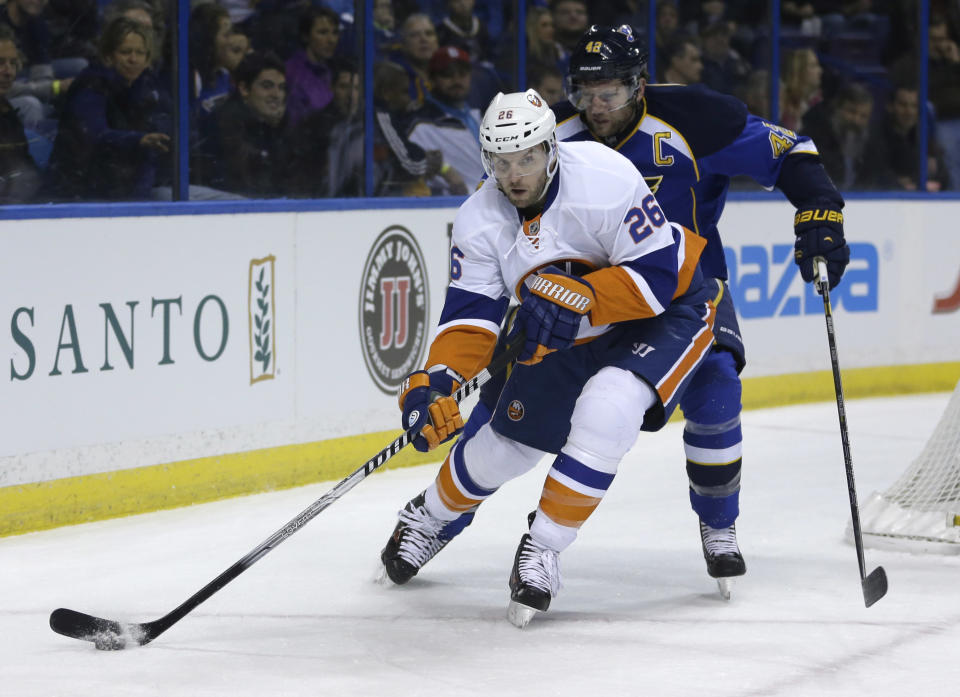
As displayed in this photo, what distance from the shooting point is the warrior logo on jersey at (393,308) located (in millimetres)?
5004

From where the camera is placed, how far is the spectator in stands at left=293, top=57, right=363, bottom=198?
197 inches

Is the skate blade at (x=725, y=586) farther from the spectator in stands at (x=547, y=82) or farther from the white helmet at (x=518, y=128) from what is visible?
the spectator in stands at (x=547, y=82)

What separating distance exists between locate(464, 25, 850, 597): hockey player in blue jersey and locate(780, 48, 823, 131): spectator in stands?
129 inches

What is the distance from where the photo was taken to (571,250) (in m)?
3.07

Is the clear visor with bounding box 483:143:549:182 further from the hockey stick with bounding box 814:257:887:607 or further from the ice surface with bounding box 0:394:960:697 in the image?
the ice surface with bounding box 0:394:960:697

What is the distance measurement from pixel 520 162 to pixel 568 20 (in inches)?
122

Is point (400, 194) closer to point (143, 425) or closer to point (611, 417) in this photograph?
point (143, 425)

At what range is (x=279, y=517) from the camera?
4.30 metres

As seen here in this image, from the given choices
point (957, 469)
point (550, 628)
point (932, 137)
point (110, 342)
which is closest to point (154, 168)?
point (110, 342)

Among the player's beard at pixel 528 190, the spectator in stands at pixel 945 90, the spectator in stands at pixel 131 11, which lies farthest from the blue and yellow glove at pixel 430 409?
the spectator in stands at pixel 945 90

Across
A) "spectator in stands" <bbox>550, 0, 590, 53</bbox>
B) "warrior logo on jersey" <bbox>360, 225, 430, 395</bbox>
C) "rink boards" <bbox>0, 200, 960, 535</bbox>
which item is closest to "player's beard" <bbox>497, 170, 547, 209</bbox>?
"rink boards" <bbox>0, 200, 960, 535</bbox>

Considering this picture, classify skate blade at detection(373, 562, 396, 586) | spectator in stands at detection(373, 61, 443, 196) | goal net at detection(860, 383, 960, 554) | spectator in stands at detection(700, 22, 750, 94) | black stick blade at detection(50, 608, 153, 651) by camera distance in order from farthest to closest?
spectator in stands at detection(700, 22, 750, 94) → spectator in stands at detection(373, 61, 443, 196) → goal net at detection(860, 383, 960, 554) → skate blade at detection(373, 562, 396, 586) → black stick blade at detection(50, 608, 153, 651)

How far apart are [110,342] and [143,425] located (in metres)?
0.27

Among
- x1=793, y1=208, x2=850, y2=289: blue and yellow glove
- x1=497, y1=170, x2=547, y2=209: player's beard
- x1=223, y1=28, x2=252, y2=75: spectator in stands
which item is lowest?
x1=793, y1=208, x2=850, y2=289: blue and yellow glove
